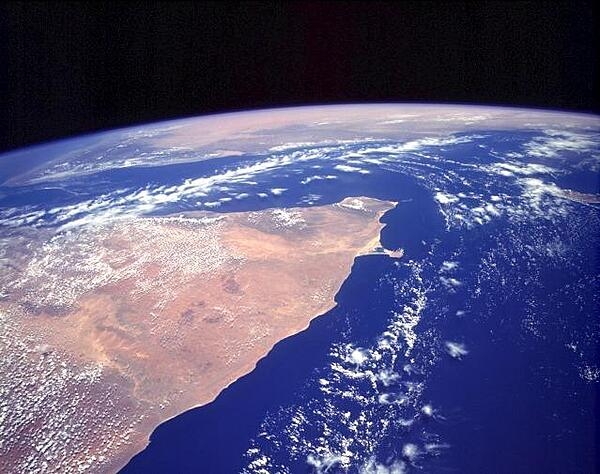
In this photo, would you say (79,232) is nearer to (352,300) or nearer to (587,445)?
(352,300)

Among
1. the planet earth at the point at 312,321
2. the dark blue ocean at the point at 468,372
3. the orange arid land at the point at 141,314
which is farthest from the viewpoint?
the orange arid land at the point at 141,314

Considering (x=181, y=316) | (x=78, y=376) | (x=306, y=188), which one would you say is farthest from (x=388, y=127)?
(x=78, y=376)

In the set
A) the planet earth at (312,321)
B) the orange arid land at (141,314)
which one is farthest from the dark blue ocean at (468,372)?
the orange arid land at (141,314)

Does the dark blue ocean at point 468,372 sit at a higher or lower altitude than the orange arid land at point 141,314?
higher

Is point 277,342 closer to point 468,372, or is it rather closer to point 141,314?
point 141,314

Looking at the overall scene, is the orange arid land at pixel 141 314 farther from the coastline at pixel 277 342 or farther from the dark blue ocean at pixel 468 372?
the dark blue ocean at pixel 468 372

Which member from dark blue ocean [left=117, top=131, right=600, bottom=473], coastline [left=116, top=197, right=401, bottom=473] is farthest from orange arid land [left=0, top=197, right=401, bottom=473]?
dark blue ocean [left=117, top=131, right=600, bottom=473]
